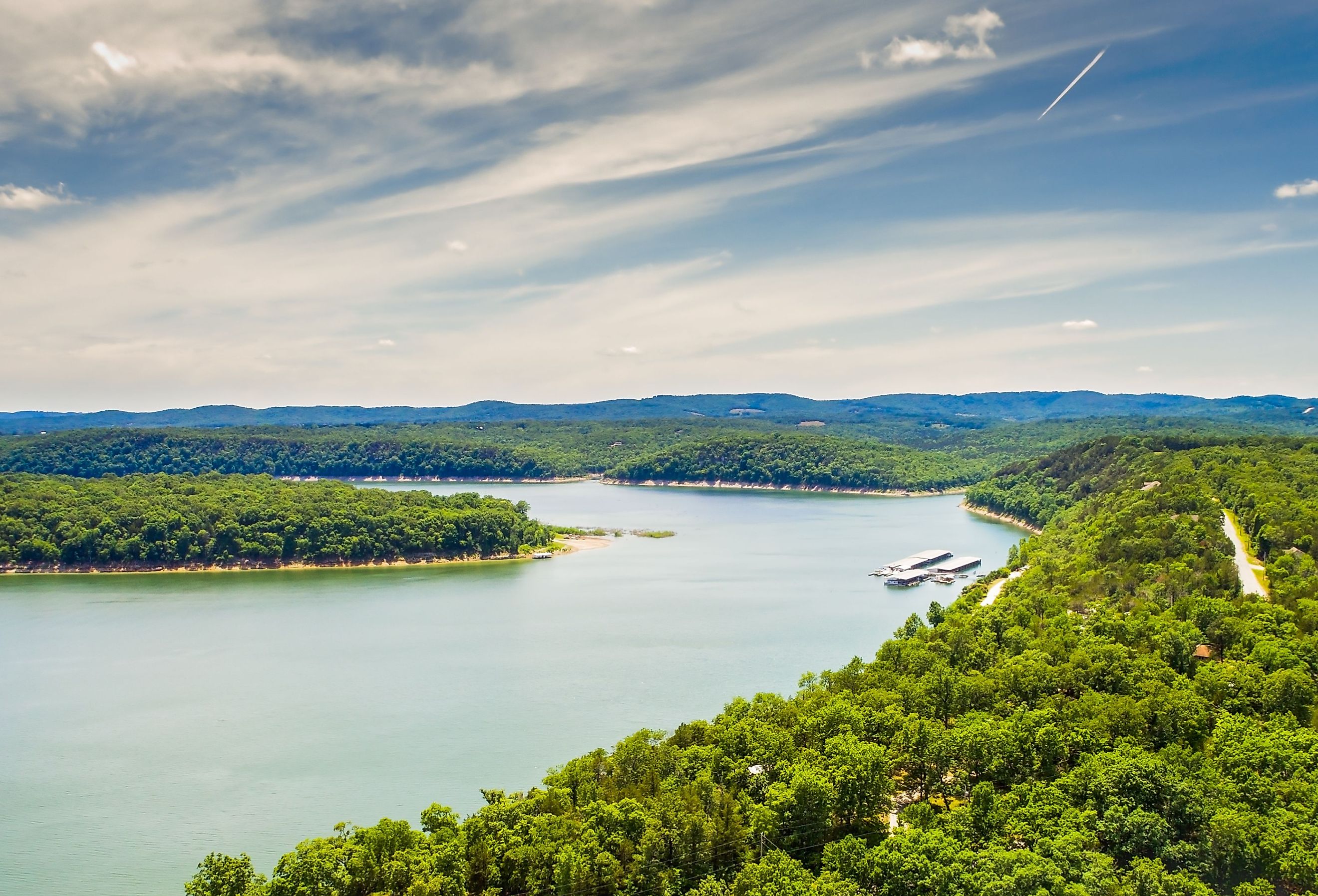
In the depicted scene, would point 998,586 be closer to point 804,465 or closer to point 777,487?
point 804,465

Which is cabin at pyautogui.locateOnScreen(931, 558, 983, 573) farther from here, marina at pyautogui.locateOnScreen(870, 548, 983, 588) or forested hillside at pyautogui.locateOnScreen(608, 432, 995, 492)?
forested hillside at pyautogui.locateOnScreen(608, 432, 995, 492)

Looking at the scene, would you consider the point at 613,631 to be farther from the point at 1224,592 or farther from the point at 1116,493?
the point at 1116,493

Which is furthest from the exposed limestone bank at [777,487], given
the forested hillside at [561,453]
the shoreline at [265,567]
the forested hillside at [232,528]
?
the shoreline at [265,567]

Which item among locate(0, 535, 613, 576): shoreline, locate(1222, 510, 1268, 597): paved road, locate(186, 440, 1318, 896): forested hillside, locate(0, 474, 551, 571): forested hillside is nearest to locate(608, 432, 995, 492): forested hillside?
locate(0, 474, 551, 571): forested hillside

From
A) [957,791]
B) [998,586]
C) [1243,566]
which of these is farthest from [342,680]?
[1243,566]

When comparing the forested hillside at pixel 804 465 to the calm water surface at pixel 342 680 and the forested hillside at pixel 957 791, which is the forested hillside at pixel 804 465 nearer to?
the calm water surface at pixel 342 680
